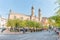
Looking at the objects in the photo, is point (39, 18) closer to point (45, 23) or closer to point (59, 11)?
point (45, 23)

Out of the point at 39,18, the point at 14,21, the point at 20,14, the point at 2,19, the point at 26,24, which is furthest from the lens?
the point at 39,18

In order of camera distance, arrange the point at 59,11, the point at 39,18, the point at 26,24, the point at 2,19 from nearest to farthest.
→ the point at 59,11 → the point at 26,24 → the point at 2,19 → the point at 39,18

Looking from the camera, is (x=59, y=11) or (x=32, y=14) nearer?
(x=59, y=11)

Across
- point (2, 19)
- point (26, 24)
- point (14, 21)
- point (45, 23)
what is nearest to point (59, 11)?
point (14, 21)

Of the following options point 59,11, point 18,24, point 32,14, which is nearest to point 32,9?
point 32,14

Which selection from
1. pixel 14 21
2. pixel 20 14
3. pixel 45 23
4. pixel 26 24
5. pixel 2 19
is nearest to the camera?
pixel 14 21

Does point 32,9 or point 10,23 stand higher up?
point 32,9

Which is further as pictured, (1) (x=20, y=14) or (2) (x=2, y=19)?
(2) (x=2, y=19)

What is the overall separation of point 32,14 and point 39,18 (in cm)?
1003

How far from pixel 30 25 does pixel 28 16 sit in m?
34.1

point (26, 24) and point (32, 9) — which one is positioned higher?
point (32, 9)

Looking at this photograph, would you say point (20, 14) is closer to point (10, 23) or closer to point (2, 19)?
point (2, 19)

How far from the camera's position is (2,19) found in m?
110

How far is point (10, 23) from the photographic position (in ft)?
210
